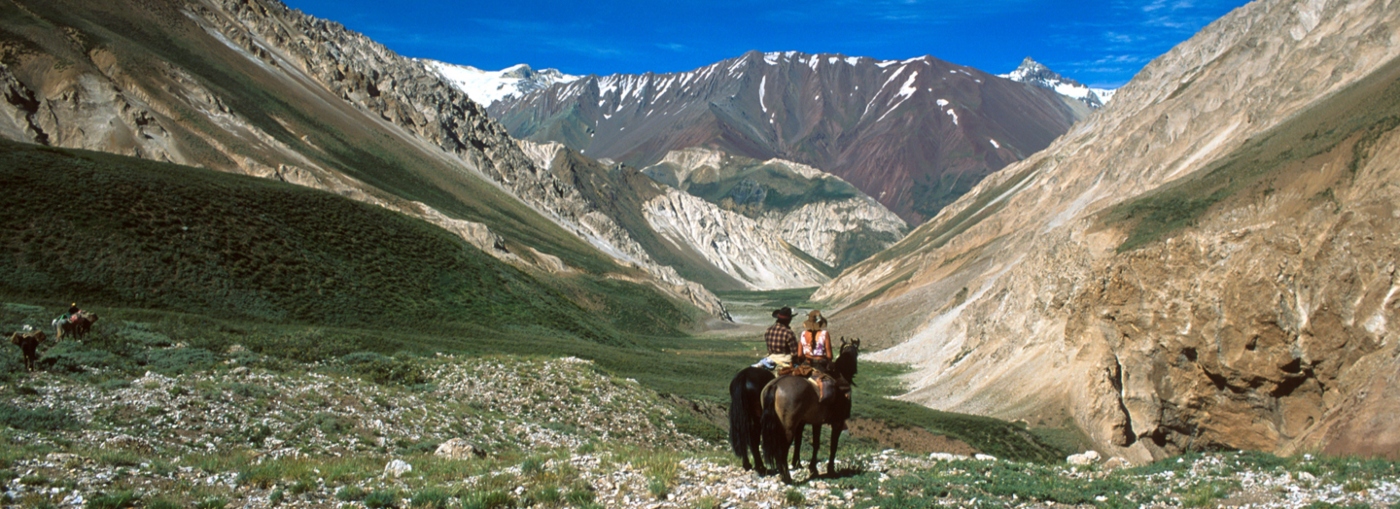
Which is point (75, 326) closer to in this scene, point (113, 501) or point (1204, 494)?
point (113, 501)

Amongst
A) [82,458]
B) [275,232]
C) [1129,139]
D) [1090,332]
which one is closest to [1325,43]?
[1129,139]

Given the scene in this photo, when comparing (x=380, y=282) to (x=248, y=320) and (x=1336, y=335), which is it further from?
(x=1336, y=335)

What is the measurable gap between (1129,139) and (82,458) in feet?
341

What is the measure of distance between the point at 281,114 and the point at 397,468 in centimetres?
11351

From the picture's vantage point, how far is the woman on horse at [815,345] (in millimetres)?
13508

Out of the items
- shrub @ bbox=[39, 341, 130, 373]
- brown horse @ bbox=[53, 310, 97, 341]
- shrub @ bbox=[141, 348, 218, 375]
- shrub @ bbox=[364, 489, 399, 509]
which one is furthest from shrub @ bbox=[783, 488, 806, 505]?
brown horse @ bbox=[53, 310, 97, 341]

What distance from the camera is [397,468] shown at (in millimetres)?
13578

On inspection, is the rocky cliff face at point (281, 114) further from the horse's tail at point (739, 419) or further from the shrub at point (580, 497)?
the shrub at point (580, 497)

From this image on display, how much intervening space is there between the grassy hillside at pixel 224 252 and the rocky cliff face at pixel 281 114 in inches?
1027

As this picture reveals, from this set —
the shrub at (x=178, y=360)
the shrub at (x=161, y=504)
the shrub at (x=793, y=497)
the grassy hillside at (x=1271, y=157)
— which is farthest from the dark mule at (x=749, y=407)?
the grassy hillside at (x=1271, y=157)

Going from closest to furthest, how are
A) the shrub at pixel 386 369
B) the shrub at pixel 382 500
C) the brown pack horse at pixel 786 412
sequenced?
the shrub at pixel 382 500, the brown pack horse at pixel 786 412, the shrub at pixel 386 369

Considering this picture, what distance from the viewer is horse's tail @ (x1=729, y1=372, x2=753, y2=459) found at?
536 inches

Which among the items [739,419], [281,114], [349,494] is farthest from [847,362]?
[281,114]

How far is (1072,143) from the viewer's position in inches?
6112
